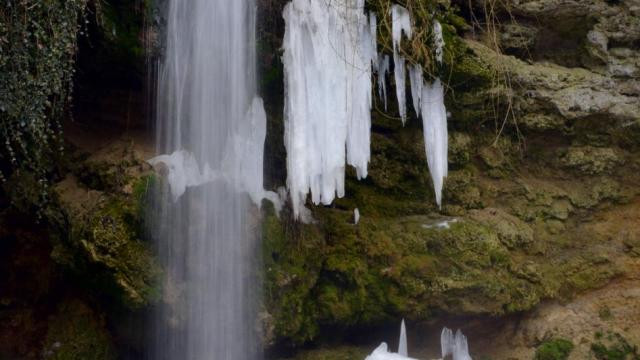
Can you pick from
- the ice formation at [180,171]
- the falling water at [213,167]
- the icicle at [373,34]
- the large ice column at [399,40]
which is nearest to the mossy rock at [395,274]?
the falling water at [213,167]

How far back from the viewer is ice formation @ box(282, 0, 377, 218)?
5.22 meters

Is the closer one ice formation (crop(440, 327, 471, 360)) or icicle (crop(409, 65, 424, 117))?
icicle (crop(409, 65, 424, 117))

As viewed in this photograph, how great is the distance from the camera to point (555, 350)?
18.8 feet

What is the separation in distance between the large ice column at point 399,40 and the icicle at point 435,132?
0.85 ft

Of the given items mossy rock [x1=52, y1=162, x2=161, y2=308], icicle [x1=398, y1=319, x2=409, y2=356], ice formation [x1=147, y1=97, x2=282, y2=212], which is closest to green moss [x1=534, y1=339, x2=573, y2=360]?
icicle [x1=398, y1=319, x2=409, y2=356]

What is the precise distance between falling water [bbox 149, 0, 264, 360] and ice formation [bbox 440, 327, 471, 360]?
168cm

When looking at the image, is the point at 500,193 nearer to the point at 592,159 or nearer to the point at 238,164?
the point at 592,159

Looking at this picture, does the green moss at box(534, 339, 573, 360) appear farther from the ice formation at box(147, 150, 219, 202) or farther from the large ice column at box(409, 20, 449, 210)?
the ice formation at box(147, 150, 219, 202)

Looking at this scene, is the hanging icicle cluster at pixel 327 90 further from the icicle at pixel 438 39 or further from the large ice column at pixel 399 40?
the icicle at pixel 438 39

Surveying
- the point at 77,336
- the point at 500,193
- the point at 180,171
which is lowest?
the point at 77,336

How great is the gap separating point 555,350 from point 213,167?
10.6 feet

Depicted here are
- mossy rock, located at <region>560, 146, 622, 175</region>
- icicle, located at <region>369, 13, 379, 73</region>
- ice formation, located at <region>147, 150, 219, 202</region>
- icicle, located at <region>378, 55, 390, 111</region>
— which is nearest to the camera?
ice formation, located at <region>147, 150, 219, 202</region>

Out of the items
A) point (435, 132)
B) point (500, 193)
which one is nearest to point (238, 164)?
point (435, 132)

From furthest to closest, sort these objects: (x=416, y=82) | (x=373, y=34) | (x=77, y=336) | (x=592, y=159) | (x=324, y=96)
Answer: (x=592, y=159), (x=416, y=82), (x=77, y=336), (x=373, y=34), (x=324, y=96)
